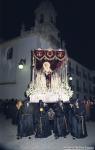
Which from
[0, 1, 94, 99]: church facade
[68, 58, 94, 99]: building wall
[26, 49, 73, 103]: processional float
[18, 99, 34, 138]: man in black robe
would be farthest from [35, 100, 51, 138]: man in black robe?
[68, 58, 94, 99]: building wall

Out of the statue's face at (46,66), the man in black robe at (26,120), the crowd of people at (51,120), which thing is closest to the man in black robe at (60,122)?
the crowd of people at (51,120)

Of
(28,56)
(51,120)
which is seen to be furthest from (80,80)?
(51,120)

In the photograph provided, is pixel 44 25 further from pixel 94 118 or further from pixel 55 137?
pixel 55 137

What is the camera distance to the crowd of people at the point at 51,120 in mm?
5414

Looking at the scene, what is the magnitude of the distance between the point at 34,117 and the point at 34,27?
12.9 feet

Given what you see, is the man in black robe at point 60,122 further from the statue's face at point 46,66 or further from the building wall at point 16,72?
the building wall at point 16,72

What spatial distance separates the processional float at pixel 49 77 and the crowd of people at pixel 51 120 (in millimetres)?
712

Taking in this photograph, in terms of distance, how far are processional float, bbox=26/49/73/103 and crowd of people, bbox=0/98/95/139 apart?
712mm

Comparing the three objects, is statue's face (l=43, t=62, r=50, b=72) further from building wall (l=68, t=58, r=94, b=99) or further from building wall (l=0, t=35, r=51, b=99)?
building wall (l=68, t=58, r=94, b=99)

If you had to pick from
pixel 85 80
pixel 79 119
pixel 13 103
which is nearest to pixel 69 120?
pixel 79 119

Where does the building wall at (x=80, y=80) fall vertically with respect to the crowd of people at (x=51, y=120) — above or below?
above

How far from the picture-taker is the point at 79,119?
551 centimetres

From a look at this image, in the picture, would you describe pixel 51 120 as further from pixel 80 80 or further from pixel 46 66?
pixel 80 80

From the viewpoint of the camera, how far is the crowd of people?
17.8 feet
